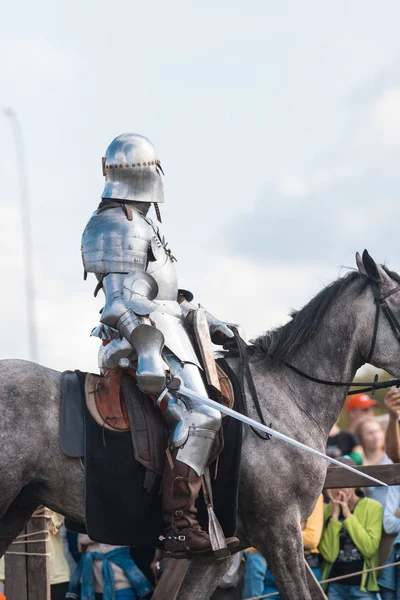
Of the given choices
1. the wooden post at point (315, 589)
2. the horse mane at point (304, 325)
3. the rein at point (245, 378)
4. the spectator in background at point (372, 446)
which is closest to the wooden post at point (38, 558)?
the wooden post at point (315, 589)

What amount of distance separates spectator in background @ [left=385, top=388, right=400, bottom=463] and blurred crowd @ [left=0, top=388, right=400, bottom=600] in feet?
0.51

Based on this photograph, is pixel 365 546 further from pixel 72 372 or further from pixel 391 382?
pixel 72 372

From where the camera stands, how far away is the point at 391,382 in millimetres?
7305

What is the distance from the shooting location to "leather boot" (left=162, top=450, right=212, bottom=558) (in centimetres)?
668

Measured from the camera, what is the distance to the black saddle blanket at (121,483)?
6758mm

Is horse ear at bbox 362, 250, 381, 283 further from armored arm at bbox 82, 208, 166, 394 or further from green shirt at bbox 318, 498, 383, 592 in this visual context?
green shirt at bbox 318, 498, 383, 592

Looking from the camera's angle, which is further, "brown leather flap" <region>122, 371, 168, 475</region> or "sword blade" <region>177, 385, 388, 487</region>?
"brown leather flap" <region>122, 371, 168, 475</region>

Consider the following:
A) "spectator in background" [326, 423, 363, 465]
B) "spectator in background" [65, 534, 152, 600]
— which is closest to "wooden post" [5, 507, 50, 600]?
"spectator in background" [65, 534, 152, 600]

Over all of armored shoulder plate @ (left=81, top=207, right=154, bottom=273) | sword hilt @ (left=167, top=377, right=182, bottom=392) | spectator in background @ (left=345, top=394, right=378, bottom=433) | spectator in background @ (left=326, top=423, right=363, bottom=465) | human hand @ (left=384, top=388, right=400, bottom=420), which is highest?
armored shoulder plate @ (left=81, top=207, right=154, bottom=273)

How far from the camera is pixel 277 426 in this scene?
711cm

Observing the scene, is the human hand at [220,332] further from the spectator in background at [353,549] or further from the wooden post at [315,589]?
the spectator in background at [353,549]

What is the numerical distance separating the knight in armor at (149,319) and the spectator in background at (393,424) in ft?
7.25

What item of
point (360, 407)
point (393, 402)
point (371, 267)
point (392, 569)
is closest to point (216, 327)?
point (371, 267)

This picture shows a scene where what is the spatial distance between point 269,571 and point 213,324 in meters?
3.15
